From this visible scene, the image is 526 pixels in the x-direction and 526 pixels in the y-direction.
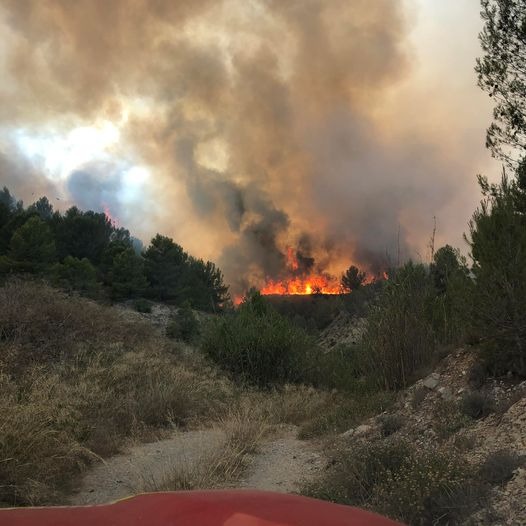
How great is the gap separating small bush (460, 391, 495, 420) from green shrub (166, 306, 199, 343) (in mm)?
22605

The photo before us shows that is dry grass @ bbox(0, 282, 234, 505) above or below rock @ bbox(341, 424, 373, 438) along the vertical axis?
above

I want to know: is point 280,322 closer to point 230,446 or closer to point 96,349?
point 96,349

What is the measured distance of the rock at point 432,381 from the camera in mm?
8531

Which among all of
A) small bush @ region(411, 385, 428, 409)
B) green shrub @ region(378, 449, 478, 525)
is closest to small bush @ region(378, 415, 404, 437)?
small bush @ region(411, 385, 428, 409)

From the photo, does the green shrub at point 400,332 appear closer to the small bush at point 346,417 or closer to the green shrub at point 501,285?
the small bush at point 346,417

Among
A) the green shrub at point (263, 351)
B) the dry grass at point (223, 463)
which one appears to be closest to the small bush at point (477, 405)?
the dry grass at point (223, 463)

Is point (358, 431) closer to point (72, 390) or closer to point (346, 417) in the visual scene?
point (346, 417)

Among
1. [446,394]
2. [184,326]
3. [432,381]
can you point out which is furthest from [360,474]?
[184,326]

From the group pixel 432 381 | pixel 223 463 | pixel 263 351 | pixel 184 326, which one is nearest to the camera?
pixel 223 463

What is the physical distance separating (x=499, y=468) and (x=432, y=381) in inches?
171

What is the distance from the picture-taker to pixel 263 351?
16.0 meters

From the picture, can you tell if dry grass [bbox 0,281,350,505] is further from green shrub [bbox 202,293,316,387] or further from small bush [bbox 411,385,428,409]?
small bush [bbox 411,385,428,409]

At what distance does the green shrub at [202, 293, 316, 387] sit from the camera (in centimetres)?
1595

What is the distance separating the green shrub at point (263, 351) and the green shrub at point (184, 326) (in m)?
11.9
